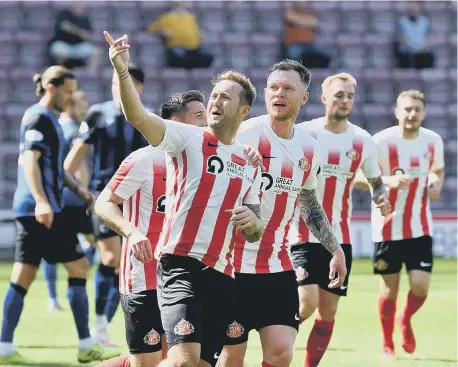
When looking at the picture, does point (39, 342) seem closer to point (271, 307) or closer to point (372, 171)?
point (372, 171)

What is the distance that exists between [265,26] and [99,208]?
61.0 feet

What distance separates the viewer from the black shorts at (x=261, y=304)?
18.3 feet

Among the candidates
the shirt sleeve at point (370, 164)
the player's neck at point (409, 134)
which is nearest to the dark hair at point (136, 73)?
the shirt sleeve at point (370, 164)

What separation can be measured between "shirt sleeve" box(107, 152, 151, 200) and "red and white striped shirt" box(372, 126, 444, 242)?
3872 millimetres

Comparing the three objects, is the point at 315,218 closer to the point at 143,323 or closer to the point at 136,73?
the point at 143,323

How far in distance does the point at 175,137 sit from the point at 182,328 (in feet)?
2.74

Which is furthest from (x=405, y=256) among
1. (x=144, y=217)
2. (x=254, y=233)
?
(x=254, y=233)

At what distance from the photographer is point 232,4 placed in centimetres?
2303

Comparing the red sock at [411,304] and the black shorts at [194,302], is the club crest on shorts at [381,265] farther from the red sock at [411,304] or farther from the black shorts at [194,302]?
the black shorts at [194,302]

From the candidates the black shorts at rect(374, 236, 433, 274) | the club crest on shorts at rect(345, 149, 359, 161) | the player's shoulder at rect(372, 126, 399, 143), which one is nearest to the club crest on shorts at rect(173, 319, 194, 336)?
the club crest on shorts at rect(345, 149, 359, 161)

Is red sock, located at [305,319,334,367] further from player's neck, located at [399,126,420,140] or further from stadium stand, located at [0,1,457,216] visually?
stadium stand, located at [0,1,457,216]

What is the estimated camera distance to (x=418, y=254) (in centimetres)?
882

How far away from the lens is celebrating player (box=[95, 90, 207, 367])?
534cm

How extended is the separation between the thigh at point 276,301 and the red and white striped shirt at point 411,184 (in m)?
3.32
